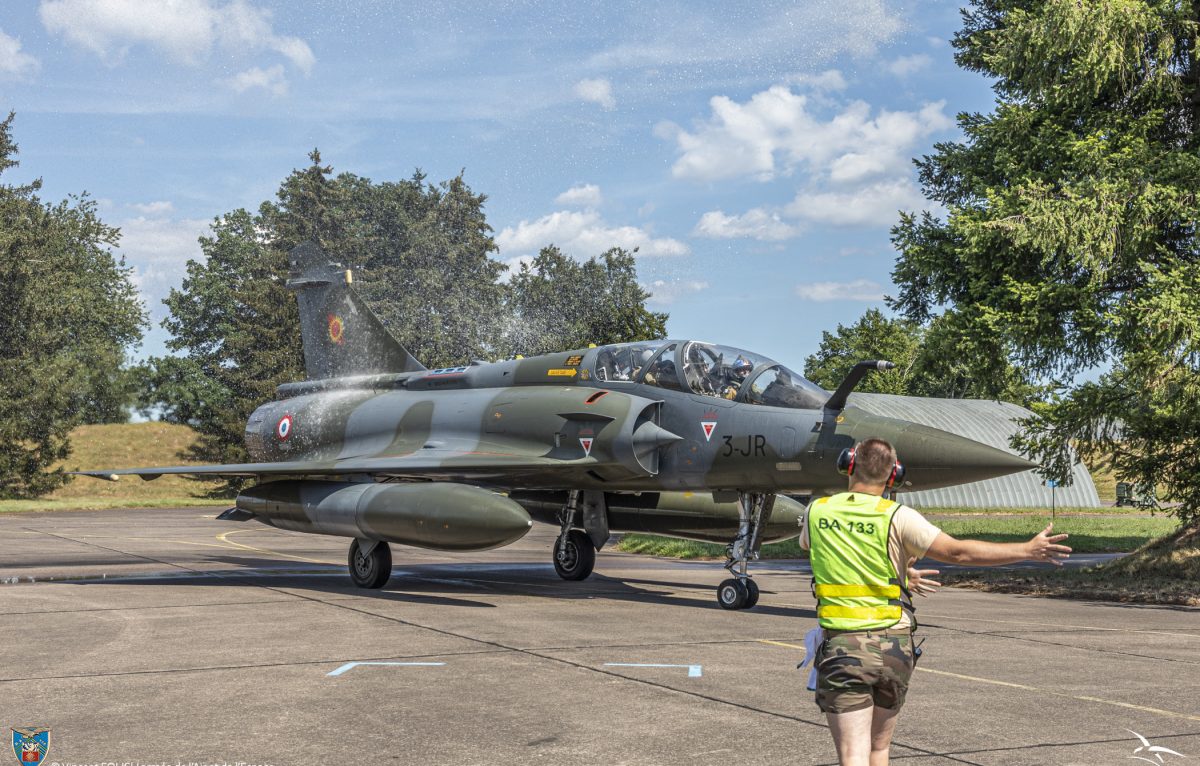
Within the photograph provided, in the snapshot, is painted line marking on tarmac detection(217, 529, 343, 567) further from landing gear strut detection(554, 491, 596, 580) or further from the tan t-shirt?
the tan t-shirt

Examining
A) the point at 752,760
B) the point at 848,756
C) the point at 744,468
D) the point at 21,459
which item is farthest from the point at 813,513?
the point at 21,459

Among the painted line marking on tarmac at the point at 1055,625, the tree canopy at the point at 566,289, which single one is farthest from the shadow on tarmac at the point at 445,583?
the tree canopy at the point at 566,289

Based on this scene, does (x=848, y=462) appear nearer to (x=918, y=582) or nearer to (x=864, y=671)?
(x=918, y=582)

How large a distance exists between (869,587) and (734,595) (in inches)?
372

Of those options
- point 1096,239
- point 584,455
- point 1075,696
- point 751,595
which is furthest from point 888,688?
point 1096,239

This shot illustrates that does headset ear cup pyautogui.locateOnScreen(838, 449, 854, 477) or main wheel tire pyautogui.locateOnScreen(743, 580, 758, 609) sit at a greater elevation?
headset ear cup pyautogui.locateOnScreen(838, 449, 854, 477)

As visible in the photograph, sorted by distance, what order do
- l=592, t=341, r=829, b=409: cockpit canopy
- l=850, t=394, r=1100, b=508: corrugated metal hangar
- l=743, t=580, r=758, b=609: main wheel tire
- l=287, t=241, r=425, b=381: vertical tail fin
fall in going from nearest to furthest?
l=743, t=580, r=758, b=609: main wheel tire
l=592, t=341, r=829, b=409: cockpit canopy
l=287, t=241, r=425, b=381: vertical tail fin
l=850, t=394, r=1100, b=508: corrugated metal hangar

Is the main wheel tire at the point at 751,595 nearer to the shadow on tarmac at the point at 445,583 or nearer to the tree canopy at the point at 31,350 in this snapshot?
the shadow on tarmac at the point at 445,583

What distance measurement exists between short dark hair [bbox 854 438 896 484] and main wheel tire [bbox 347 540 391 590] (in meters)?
12.1

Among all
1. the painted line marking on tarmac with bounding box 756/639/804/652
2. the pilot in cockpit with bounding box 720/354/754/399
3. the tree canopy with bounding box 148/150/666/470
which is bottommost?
the painted line marking on tarmac with bounding box 756/639/804/652

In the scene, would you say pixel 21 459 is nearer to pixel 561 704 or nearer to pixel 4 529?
pixel 4 529

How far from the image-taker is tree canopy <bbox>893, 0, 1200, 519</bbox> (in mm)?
18516

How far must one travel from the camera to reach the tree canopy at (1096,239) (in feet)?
60.7

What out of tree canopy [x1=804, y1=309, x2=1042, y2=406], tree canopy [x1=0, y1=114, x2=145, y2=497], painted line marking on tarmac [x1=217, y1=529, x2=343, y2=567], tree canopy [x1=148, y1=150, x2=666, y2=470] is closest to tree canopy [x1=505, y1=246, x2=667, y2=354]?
tree canopy [x1=148, y1=150, x2=666, y2=470]
